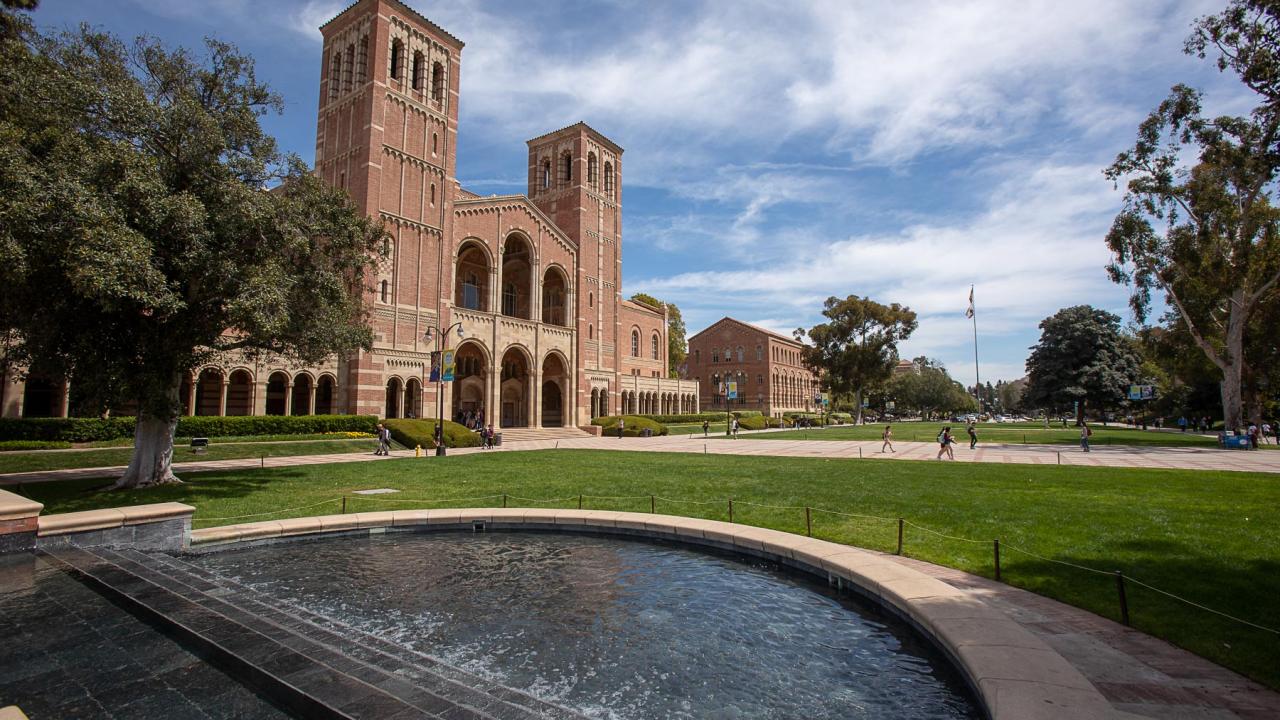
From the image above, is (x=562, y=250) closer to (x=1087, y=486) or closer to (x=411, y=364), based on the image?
(x=411, y=364)

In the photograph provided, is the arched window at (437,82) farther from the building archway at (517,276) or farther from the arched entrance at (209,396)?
the arched entrance at (209,396)

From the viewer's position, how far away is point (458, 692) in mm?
4094

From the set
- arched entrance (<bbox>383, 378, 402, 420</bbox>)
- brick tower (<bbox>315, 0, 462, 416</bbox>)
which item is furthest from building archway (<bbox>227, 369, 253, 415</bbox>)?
arched entrance (<bbox>383, 378, 402, 420</bbox>)

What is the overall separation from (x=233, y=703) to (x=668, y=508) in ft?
29.1

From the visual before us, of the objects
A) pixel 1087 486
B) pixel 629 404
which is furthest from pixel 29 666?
pixel 629 404

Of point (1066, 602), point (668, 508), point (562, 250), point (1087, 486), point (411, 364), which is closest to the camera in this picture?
point (1066, 602)

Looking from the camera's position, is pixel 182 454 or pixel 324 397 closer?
pixel 182 454

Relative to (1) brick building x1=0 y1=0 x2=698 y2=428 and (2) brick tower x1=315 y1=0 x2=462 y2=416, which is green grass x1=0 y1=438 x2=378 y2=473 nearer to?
(1) brick building x1=0 y1=0 x2=698 y2=428

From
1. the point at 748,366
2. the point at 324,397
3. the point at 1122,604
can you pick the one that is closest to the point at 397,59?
the point at 324,397

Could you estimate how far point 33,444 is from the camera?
2086 cm

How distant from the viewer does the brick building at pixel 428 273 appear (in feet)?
110

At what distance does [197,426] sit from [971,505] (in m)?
29.1

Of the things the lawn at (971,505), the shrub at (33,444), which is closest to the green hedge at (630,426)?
the lawn at (971,505)

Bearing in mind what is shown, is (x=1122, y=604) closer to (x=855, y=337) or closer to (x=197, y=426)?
(x=197, y=426)
